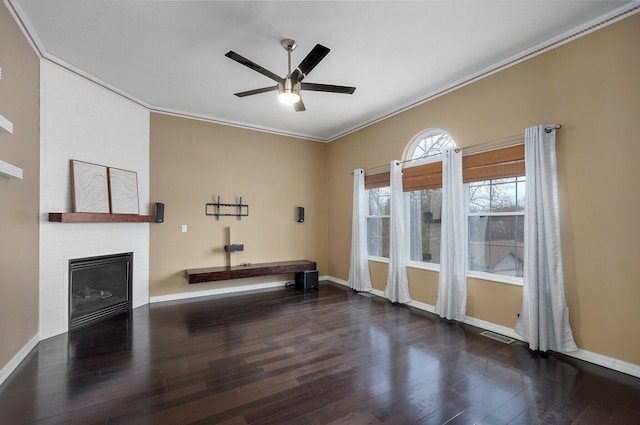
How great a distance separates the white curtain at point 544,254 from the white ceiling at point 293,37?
103 cm

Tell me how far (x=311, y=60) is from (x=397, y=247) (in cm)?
303

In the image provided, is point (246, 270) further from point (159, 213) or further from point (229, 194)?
point (159, 213)

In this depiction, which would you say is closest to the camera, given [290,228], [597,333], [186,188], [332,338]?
[597,333]

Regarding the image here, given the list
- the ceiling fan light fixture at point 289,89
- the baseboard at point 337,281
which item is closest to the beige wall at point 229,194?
the baseboard at point 337,281

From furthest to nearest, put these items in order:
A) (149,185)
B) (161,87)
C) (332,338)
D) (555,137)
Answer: (149,185)
(161,87)
(332,338)
(555,137)

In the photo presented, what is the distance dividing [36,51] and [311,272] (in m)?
4.73

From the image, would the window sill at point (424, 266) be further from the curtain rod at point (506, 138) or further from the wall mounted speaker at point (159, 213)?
the wall mounted speaker at point (159, 213)

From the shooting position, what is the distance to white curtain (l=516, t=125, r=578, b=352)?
2863mm

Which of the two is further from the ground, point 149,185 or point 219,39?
point 219,39

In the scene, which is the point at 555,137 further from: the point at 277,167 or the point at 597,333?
the point at 277,167

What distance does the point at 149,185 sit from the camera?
471cm

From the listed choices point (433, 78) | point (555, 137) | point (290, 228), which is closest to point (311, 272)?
point (290, 228)

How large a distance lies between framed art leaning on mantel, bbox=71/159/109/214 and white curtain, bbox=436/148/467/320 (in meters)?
4.46

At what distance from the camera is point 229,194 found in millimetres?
5414
